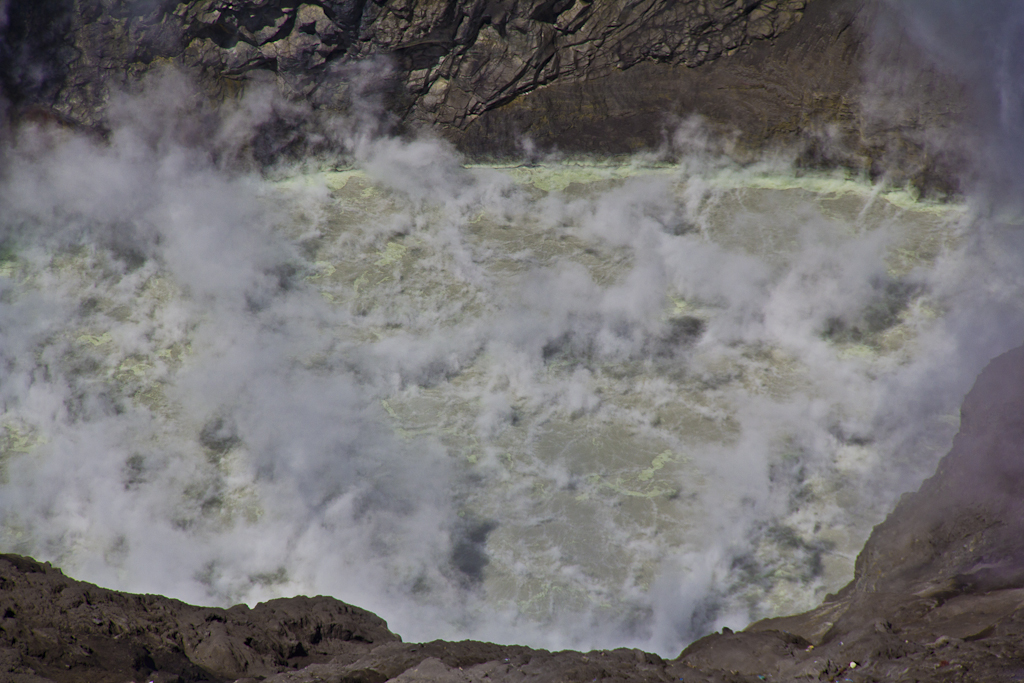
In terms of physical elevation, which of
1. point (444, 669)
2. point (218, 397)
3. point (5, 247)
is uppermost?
point (5, 247)

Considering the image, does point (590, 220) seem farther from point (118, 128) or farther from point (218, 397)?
point (118, 128)

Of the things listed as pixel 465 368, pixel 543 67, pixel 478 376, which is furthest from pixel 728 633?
pixel 543 67

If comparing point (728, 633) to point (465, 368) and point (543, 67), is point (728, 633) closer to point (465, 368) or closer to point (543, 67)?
point (465, 368)

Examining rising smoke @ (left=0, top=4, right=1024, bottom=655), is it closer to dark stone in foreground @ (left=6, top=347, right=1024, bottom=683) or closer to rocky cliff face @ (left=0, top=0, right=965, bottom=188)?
rocky cliff face @ (left=0, top=0, right=965, bottom=188)

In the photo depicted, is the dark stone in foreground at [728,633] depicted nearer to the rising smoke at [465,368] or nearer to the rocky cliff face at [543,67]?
the rising smoke at [465,368]

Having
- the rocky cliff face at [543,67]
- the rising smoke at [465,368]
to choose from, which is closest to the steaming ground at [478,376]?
the rising smoke at [465,368]

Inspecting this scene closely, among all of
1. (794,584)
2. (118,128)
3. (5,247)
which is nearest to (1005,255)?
(794,584)

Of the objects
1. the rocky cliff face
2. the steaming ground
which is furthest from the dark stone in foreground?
the rocky cliff face
